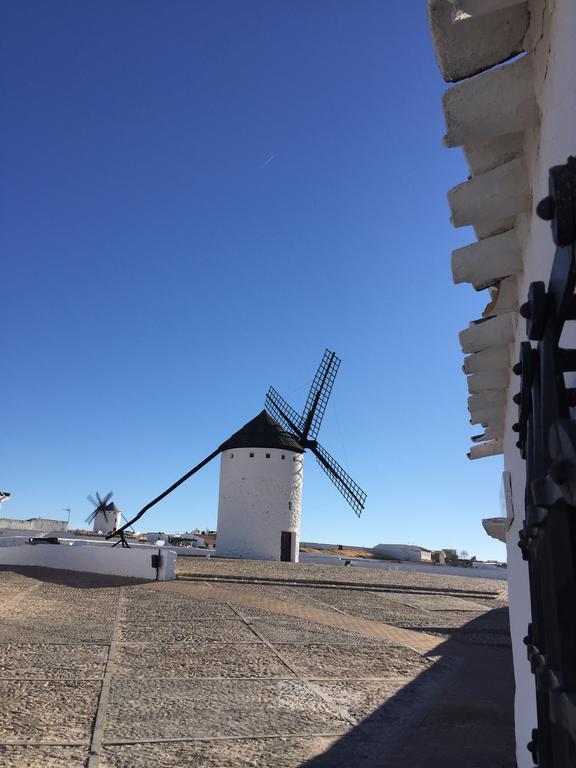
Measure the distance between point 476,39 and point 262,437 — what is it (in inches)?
1036

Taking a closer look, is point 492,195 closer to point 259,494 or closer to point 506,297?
point 506,297

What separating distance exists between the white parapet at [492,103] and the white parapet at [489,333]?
1.21 m

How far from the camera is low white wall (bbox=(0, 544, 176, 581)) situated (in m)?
14.4

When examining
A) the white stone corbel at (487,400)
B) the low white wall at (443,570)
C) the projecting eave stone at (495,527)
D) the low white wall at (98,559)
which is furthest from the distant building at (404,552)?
the white stone corbel at (487,400)

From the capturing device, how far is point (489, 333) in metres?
3.22

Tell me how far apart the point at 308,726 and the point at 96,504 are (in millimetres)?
49994

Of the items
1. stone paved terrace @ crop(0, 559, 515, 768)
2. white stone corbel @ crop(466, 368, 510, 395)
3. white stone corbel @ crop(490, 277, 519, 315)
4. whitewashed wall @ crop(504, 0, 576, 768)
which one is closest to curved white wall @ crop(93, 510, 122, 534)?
stone paved terrace @ crop(0, 559, 515, 768)

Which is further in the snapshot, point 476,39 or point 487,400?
point 487,400

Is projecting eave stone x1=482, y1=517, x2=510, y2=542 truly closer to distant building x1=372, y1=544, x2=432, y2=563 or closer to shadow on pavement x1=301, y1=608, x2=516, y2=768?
shadow on pavement x1=301, y1=608, x2=516, y2=768

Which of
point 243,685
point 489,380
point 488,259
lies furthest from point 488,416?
point 243,685

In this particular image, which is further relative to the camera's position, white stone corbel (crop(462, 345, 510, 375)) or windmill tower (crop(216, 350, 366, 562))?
windmill tower (crop(216, 350, 366, 562))

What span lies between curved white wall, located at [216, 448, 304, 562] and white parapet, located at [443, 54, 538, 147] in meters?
25.7

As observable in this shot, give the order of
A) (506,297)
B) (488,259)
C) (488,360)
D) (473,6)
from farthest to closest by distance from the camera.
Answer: (488,360) → (506,297) → (488,259) → (473,6)

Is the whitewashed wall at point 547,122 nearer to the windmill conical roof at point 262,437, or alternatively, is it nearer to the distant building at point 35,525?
the windmill conical roof at point 262,437
